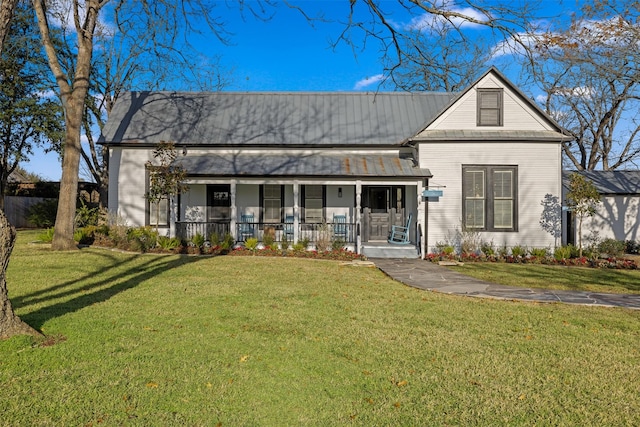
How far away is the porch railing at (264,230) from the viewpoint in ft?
52.8

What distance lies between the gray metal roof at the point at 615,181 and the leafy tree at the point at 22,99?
88.1 feet

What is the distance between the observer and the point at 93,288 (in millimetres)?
8492

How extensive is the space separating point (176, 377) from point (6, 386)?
57.0 inches

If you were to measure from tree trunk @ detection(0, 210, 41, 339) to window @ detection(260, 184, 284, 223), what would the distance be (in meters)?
12.1

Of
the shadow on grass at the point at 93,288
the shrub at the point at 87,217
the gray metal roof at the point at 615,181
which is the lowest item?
the shadow on grass at the point at 93,288

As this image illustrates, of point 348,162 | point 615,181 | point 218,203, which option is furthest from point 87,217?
point 615,181

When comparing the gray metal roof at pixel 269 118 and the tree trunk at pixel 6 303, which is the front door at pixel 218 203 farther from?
the tree trunk at pixel 6 303

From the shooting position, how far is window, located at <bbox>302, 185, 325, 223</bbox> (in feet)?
56.1

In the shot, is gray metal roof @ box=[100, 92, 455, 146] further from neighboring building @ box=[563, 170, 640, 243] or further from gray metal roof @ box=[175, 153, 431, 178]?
neighboring building @ box=[563, 170, 640, 243]

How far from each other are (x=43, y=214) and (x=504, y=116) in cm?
2572

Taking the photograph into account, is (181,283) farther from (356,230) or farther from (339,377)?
(356,230)

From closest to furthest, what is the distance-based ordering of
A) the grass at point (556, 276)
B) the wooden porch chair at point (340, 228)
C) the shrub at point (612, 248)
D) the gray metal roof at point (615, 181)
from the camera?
the grass at point (556, 276)
the shrub at point (612, 248)
the wooden porch chair at point (340, 228)
the gray metal roof at point (615, 181)

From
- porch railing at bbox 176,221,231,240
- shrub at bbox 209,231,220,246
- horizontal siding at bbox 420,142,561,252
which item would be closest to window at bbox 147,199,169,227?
porch railing at bbox 176,221,231,240

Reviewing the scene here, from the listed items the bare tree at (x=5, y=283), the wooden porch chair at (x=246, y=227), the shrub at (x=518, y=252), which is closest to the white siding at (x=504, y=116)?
the shrub at (x=518, y=252)
